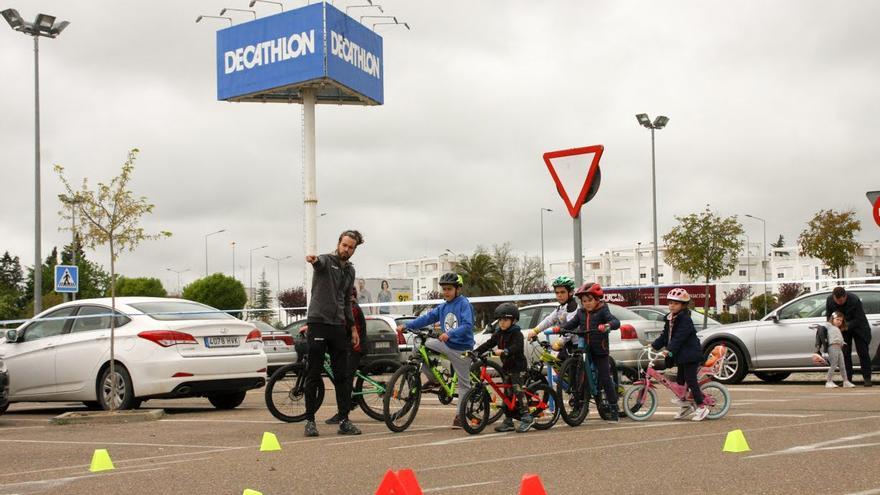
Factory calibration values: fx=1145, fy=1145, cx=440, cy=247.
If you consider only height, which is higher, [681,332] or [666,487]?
[681,332]

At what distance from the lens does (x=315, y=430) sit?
36.9ft

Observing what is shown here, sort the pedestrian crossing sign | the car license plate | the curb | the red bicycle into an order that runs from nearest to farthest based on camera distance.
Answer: the red bicycle → the curb → the car license plate → the pedestrian crossing sign

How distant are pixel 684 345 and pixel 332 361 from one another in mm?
3648

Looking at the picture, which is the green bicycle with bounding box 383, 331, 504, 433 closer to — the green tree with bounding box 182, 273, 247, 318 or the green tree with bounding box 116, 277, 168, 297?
the green tree with bounding box 182, 273, 247, 318

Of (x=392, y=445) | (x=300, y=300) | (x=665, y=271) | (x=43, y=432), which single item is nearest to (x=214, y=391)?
(x=43, y=432)

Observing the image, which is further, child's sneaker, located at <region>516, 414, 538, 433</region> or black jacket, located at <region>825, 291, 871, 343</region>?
black jacket, located at <region>825, 291, 871, 343</region>

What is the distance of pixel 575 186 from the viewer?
11164mm

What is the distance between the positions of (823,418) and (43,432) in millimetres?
8306

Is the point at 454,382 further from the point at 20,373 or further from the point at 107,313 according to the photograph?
the point at 20,373

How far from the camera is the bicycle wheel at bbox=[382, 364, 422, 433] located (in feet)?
37.0

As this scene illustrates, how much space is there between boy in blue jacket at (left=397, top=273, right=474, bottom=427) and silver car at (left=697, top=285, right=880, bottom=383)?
8092mm

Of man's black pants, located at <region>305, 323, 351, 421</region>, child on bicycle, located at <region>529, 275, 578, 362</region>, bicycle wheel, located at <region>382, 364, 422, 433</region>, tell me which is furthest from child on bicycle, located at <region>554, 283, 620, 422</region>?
man's black pants, located at <region>305, 323, 351, 421</region>

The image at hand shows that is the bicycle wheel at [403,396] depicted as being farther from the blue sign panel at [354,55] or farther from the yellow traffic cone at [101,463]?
the blue sign panel at [354,55]

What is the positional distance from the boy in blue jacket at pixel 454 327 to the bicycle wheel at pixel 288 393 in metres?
1.71
